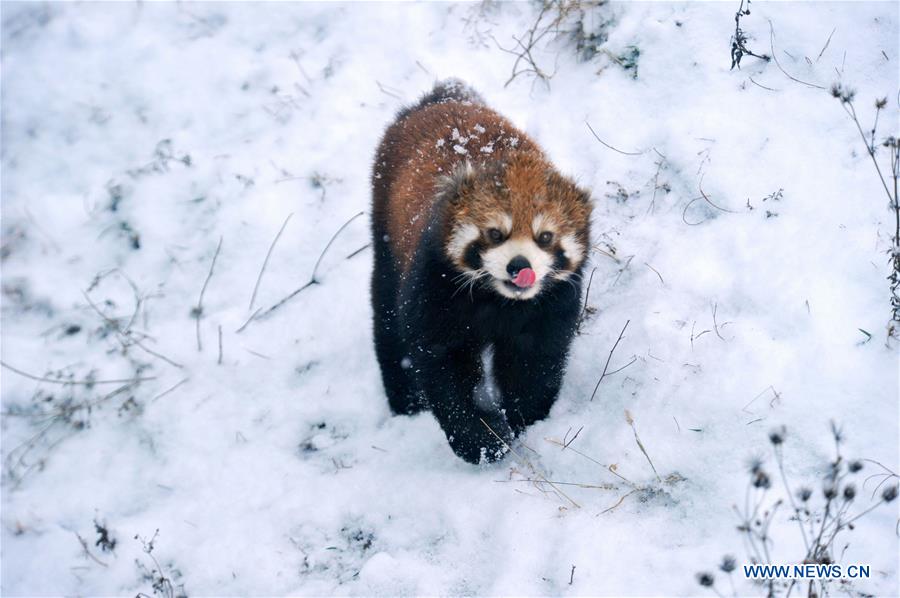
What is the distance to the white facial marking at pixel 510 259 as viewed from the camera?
2.72 meters

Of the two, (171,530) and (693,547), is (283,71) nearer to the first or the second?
(171,530)

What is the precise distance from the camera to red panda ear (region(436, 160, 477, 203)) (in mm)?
2900

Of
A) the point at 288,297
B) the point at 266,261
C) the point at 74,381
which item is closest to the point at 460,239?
the point at 288,297

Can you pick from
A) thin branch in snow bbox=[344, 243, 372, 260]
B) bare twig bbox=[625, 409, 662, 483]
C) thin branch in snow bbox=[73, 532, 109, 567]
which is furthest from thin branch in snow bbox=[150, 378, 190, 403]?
bare twig bbox=[625, 409, 662, 483]

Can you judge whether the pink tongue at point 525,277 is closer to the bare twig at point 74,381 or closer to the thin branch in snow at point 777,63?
the thin branch in snow at point 777,63

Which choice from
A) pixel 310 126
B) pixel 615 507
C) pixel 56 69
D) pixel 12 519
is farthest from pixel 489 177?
pixel 56 69

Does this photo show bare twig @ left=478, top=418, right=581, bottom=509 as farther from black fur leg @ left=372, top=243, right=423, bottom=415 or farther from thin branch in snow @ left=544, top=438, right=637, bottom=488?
black fur leg @ left=372, top=243, right=423, bottom=415

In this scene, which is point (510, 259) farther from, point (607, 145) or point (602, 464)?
point (607, 145)

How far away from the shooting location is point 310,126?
5.39m

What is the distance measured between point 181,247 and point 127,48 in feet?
8.54

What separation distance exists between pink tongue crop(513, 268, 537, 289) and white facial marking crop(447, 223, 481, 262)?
30 cm

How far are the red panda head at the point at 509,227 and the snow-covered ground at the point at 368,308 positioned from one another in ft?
2.85

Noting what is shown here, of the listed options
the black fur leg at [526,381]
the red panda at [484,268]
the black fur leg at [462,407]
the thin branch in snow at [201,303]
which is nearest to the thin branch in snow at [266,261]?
the thin branch in snow at [201,303]

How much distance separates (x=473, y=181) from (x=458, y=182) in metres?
0.07
